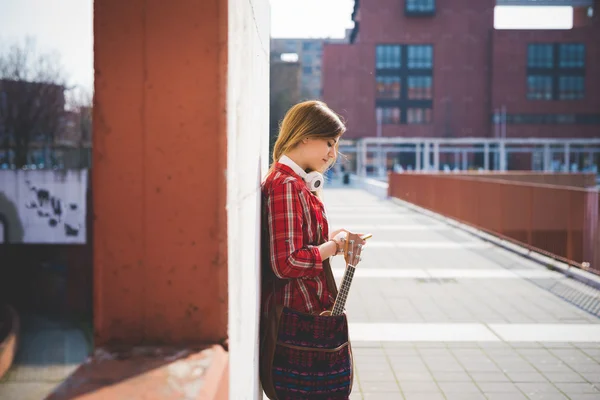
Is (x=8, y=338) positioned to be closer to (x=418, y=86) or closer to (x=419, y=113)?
(x=419, y=113)

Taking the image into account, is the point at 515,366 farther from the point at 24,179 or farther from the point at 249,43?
the point at 24,179

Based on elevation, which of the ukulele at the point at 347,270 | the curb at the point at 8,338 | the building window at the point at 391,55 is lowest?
the curb at the point at 8,338

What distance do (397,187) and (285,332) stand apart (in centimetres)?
2469

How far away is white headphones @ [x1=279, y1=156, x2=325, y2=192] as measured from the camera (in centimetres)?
239

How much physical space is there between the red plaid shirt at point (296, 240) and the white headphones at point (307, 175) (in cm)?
2

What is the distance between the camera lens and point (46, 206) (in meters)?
60.1

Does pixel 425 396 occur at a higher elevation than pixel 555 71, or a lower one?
lower

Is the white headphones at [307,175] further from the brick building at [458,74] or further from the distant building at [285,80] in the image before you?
the distant building at [285,80]

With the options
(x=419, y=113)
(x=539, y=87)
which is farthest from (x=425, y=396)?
(x=539, y=87)

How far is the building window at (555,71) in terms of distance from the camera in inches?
2608

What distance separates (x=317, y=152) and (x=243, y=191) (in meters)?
0.64

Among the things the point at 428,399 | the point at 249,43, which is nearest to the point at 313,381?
the point at 249,43

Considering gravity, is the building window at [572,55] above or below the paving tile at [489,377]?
above

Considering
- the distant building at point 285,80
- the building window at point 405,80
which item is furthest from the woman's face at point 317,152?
the distant building at point 285,80
